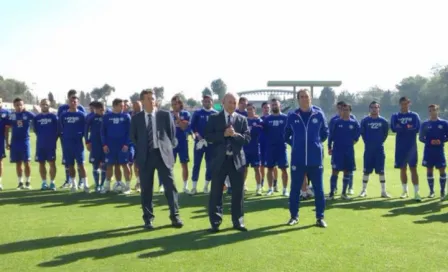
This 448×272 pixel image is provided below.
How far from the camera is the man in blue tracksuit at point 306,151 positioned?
784 centimetres

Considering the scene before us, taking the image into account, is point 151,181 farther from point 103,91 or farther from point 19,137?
point 103,91

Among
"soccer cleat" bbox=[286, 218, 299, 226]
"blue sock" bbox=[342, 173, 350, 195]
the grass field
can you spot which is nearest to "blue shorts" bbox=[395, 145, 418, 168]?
the grass field

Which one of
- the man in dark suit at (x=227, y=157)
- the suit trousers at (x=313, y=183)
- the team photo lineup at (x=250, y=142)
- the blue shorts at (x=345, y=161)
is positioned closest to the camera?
the man in dark suit at (x=227, y=157)

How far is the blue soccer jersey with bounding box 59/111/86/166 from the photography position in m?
11.6

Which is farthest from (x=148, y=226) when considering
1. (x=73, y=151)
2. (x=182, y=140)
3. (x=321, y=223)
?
(x=73, y=151)

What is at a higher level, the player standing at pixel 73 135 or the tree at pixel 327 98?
the tree at pixel 327 98

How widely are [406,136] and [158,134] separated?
6369mm

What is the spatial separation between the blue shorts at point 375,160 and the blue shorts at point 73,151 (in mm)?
7111

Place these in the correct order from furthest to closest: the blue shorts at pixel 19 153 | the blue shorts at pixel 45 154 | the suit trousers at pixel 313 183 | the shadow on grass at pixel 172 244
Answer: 1. the blue shorts at pixel 19 153
2. the blue shorts at pixel 45 154
3. the suit trousers at pixel 313 183
4. the shadow on grass at pixel 172 244

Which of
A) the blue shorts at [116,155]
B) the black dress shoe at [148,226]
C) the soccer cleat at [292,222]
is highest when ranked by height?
the blue shorts at [116,155]

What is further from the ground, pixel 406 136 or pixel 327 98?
pixel 327 98

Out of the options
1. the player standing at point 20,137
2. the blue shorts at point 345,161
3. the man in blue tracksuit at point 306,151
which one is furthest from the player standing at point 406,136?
the player standing at point 20,137

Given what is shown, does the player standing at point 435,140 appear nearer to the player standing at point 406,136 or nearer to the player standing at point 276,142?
the player standing at point 406,136

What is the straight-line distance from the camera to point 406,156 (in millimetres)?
10953
